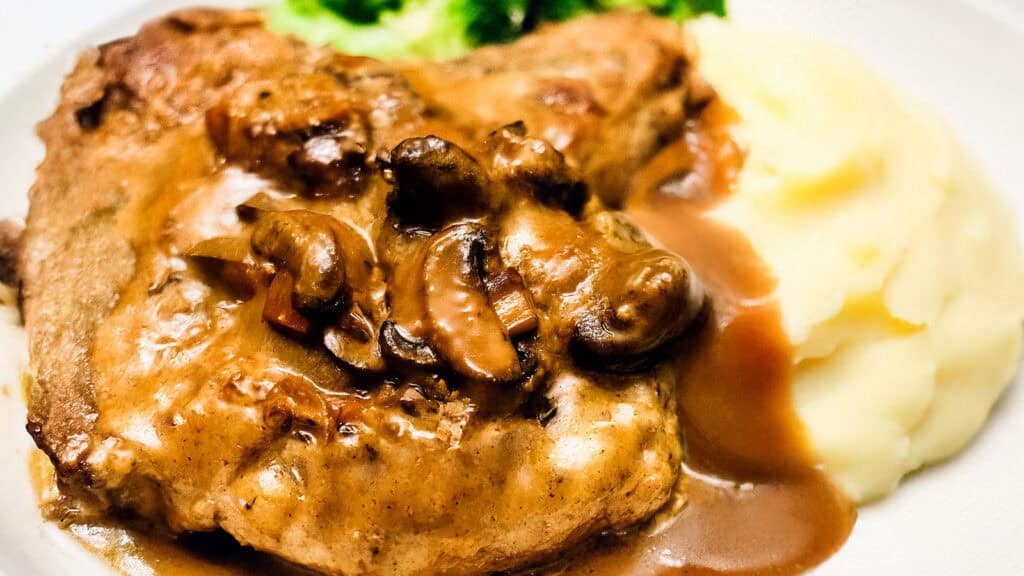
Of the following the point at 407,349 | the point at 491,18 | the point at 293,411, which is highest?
the point at 491,18

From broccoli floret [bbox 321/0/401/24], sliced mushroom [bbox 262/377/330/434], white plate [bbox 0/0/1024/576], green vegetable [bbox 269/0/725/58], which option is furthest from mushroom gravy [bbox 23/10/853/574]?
broccoli floret [bbox 321/0/401/24]

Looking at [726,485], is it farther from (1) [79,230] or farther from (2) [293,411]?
(1) [79,230]

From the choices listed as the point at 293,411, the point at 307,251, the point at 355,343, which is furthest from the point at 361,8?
the point at 293,411

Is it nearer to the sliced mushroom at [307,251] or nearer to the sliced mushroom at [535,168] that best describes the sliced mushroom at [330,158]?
the sliced mushroom at [307,251]

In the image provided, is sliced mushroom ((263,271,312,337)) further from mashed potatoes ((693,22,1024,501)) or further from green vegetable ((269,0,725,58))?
green vegetable ((269,0,725,58))

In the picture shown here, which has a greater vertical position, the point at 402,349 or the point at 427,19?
the point at 427,19

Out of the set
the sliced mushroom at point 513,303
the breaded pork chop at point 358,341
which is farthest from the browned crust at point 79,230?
the sliced mushroom at point 513,303

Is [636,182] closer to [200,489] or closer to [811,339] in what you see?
[811,339]
